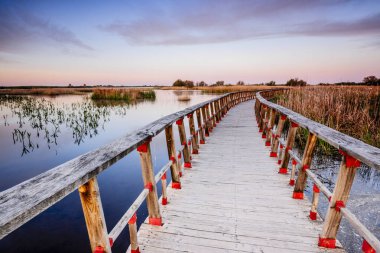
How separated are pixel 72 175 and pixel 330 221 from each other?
7.95 ft

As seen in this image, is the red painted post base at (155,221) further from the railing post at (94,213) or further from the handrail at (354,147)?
the handrail at (354,147)

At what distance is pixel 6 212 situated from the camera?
90 cm

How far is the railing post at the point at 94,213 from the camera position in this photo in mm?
1526

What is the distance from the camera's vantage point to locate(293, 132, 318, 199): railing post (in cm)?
303

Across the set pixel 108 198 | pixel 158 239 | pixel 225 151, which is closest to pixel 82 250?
pixel 108 198

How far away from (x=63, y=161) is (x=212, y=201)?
741cm

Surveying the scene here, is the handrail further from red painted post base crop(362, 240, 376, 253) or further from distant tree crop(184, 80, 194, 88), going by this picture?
distant tree crop(184, 80, 194, 88)

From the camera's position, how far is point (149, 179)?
8.67ft

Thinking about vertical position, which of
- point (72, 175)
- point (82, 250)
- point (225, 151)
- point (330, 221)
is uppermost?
point (72, 175)

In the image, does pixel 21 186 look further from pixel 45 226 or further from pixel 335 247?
pixel 45 226

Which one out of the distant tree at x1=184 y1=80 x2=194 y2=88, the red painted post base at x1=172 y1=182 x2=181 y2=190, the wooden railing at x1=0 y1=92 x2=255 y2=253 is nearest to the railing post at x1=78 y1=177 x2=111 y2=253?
the wooden railing at x1=0 y1=92 x2=255 y2=253

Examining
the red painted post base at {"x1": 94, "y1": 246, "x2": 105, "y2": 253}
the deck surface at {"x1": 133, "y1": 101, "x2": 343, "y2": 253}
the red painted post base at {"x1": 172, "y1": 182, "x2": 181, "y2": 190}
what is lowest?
the deck surface at {"x1": 133, "y1": 101, "x2": 343, "y2": 253}

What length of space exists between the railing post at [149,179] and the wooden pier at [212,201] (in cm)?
1

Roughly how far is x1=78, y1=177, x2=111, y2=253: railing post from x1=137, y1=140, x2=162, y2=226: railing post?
3.05ft
